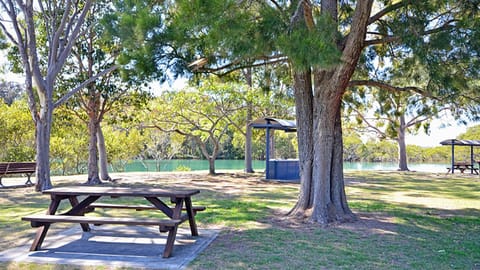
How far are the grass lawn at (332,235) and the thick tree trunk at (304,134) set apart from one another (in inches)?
18.6

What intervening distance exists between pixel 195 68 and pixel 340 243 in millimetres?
3362

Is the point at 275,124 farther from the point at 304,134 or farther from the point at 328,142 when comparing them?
the point at 328,142

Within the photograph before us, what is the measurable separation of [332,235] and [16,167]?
10.3m

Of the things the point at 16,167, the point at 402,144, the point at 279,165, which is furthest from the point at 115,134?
the point at 402,144

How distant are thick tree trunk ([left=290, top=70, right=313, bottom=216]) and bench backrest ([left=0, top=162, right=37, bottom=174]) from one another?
360 inches

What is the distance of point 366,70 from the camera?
8062 millimetres

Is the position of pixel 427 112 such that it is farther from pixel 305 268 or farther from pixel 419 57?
pixel 305 268

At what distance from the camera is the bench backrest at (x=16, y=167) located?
11.7m

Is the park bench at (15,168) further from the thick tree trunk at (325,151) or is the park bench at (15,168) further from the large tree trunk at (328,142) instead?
the thick tree trunk at (325,151)

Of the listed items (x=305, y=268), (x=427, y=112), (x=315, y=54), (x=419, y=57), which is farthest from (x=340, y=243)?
(x=427, y=112)

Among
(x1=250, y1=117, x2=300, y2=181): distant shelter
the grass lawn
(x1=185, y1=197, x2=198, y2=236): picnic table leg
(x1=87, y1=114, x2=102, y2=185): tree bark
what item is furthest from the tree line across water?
(x1=185, y1=197, x2=198, y2=236): picnic table leg

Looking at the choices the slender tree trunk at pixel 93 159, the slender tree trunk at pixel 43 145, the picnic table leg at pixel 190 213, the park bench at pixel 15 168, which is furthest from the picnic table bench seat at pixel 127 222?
the park bench at pixel 15 168

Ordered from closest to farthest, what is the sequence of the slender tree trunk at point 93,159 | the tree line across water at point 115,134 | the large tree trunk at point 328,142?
1. the large tree trunk at point 328,142
2. the slender tree trunk at point 93,159
3. the tree line across water at point 115,134

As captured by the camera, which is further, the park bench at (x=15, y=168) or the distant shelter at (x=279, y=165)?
the distant shelter at (x=279, y=165)
